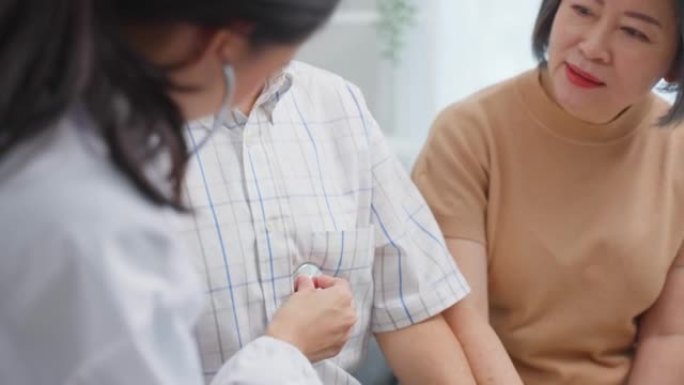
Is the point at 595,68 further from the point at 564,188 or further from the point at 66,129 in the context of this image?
the point at 66,129

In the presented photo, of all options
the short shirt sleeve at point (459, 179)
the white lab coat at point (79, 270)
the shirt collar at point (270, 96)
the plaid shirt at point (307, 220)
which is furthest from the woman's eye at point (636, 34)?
the white lab coat at point (79, 270)

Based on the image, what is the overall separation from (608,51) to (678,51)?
104 mm

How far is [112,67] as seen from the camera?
684 mm

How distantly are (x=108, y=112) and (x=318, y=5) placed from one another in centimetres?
18

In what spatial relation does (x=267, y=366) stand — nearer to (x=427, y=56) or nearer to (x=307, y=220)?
(x=307, y=220)

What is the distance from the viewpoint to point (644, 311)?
4.80 ft

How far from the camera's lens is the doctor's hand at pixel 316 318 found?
1.11 m

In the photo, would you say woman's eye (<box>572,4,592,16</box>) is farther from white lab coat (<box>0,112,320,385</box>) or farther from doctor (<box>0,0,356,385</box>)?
white lab coat (<box>0,112,320,385</box>)

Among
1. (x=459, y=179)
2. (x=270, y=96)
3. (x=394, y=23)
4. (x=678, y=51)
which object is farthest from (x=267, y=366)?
(x=394, y=23)

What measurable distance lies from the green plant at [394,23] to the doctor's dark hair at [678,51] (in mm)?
692

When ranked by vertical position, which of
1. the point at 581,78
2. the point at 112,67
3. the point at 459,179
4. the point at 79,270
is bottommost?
the point at 459,179

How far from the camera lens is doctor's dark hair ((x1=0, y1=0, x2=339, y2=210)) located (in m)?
0.65

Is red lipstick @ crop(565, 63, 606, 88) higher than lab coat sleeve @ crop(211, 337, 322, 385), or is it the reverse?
red lipstick @ crop(565, 63, 606, 88)

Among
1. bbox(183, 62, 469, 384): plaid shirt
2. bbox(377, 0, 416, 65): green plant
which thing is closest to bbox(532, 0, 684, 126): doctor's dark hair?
bbox(183, 62, 469, 384): plaid shirt
